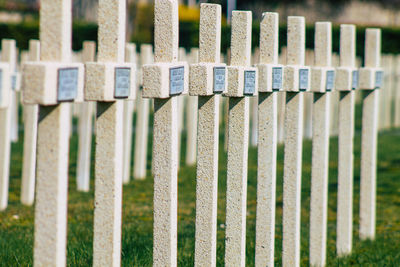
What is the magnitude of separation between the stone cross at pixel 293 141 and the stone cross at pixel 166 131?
1.28m

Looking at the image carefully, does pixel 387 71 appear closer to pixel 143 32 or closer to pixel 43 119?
pixel 43 119

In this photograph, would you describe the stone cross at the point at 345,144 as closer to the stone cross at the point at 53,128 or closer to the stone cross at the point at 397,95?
the stone cross at the point at 53,128

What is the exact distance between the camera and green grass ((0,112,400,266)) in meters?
4.10

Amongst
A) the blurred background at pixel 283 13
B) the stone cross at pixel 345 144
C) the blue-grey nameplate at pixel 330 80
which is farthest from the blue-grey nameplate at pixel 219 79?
the blurred background at pixel 283 13

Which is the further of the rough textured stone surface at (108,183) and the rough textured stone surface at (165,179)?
the rough textured stone surface at (165,179)

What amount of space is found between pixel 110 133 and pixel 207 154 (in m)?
0.74

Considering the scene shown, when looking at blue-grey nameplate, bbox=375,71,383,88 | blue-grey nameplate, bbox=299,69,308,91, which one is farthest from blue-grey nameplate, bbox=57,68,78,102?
blue-grey nameplate, bbox=375,71,383,88

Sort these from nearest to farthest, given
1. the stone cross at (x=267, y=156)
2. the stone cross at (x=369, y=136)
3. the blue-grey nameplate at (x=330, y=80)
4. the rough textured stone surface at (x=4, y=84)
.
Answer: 1. the rough textured stone surface at (x=4, y=84)
2. the stone cross at (x=267, y=156)
3. the blue-grey nameplate at (x=330, y=80)
4. the stone cross at (x=369, y=136)

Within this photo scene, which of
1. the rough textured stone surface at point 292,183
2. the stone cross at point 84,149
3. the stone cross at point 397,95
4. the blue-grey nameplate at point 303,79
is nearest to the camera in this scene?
the rough textured stone surface at point 292,183

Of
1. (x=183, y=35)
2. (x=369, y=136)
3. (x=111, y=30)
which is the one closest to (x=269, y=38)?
(x=111, y=30)

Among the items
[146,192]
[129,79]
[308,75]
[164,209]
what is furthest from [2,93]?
[146,192]

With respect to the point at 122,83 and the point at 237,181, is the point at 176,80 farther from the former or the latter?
the point at 237,181

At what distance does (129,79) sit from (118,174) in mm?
349

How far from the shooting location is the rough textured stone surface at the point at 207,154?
313 centimetres
